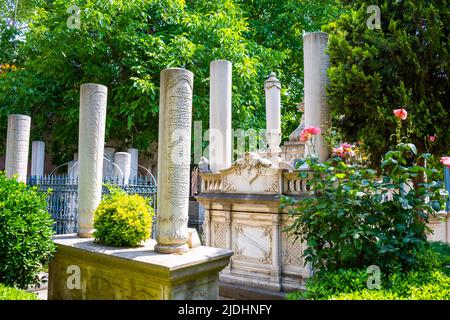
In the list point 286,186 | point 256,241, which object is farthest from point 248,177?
point 256,241

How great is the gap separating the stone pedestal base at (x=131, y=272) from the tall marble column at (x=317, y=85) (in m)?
3.16

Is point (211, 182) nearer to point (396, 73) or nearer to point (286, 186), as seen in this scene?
point (286, 186)

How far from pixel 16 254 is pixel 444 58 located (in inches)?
252

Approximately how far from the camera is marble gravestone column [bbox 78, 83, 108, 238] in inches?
228

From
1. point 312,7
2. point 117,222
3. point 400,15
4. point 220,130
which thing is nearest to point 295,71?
point 312,7

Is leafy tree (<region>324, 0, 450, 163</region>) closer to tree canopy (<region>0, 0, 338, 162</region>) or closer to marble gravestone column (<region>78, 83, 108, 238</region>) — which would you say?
marble gravestone column (<region>78, 83, 108, 238</region>)

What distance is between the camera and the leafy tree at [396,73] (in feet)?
18.1

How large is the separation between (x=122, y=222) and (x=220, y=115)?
4.13 meters

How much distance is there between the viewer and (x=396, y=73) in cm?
573

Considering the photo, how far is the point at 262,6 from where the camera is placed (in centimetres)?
1866

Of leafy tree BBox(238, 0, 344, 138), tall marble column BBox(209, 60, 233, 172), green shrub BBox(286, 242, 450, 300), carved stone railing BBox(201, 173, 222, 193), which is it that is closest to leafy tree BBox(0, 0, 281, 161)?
leafy tree BBox(238, 0, 344, 138)

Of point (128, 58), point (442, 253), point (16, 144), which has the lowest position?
point (442, 253)

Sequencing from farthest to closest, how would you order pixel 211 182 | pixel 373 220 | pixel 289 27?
pixel 289 27, pixel 211 182, pixel 373 220

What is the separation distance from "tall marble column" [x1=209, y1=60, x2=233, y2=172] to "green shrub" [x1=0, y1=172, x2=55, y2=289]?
13.8 feet
